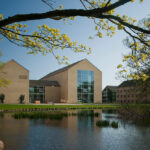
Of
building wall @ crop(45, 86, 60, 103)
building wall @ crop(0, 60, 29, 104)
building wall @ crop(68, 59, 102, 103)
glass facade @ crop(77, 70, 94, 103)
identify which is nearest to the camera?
building wall @ crop(0, 60, 29, 104)

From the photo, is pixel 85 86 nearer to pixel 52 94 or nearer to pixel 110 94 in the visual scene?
pixel 52 94

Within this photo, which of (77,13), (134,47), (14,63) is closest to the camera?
(77,13)

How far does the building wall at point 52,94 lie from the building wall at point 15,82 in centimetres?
713

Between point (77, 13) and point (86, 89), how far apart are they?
142 ft

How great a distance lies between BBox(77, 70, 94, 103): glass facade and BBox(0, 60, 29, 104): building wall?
12.3 metres

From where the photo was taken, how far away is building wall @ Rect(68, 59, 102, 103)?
45.8m

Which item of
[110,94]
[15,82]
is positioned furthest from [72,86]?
[110,94]

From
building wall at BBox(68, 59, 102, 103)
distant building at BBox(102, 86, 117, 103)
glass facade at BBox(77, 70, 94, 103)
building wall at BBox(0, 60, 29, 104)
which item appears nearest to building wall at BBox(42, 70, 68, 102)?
building wall at BBox(68, 59, 102, 103)

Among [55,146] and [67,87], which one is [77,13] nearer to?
[55,146]

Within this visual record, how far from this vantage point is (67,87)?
4575 centimetres

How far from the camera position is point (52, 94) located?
49.6 metres

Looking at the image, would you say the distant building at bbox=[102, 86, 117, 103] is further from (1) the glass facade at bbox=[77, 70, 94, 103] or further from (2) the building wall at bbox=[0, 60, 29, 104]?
(2) the building wall at bbox=[0, 60, 29, 104]

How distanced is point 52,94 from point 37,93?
3.93 metres

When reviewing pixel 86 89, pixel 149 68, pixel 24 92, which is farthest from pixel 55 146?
pixel 86 89
